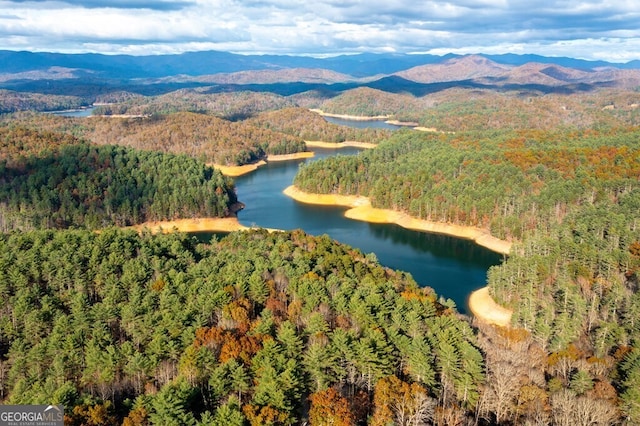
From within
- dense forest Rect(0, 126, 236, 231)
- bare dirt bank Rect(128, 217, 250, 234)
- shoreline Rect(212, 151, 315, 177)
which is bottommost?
bare dirt bank Rect(128, 217, 250, 234)

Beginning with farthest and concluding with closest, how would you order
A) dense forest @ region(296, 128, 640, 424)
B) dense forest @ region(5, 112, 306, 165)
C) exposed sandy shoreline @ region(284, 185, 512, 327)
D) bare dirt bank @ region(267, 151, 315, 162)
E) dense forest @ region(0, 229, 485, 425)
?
bare dirt bank @ region(267, 151, 315, 162) < dense forest @ region(5, 112, 306, 165) < exposed sandy shoreline @ region(284, 185, 512, 327) < dense forest @ region(296, 128, 640, 424) < dense forest @ region(0, 229, 485, 425)

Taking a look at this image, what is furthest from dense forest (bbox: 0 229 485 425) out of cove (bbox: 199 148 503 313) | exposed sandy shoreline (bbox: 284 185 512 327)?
cove (bbox: 199 148 503 313)

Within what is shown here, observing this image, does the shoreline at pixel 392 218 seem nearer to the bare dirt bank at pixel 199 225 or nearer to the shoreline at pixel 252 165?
the bare dirt bank at pixel 199 225

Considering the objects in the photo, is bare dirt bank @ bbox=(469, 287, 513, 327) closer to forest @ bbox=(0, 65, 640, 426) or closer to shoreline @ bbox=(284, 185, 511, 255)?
forest @ bbox=(0, 65, 640, 426)

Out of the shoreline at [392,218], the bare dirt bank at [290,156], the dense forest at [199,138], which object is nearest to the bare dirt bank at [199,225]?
the shoreline at [392,218]

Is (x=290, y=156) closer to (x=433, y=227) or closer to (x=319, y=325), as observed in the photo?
(x=433, y=227)

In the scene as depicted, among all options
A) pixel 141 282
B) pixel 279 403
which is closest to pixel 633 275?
pixel 279 403

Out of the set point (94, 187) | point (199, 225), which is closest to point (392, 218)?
point (199, 225)
